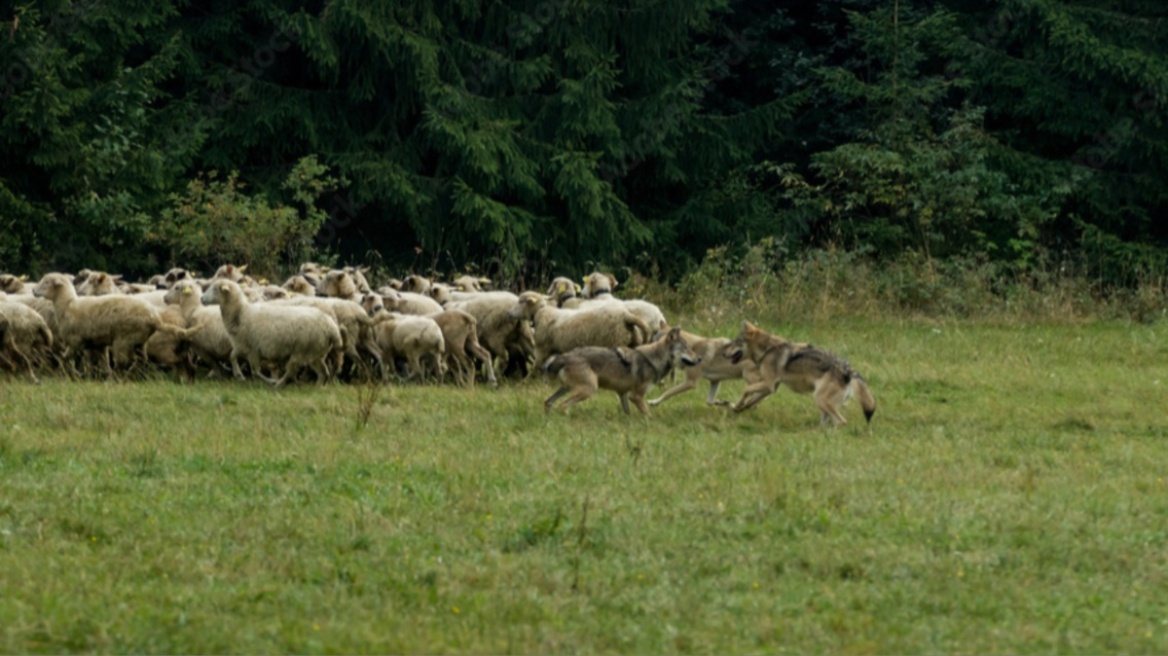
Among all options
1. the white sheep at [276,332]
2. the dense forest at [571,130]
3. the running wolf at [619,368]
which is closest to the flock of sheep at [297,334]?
the white sheep at [276,332]

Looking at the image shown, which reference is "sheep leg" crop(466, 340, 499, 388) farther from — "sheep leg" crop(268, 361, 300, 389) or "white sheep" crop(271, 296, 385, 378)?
"sheep leg" crop(268, 361, 300, 389)

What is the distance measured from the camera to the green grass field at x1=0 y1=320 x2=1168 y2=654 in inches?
324

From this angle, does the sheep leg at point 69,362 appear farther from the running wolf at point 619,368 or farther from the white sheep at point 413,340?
the running wolf at point 619,368

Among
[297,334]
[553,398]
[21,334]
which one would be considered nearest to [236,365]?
[297,334]

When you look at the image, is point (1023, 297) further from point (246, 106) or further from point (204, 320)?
point (246, 106)

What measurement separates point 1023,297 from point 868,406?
11.6 m

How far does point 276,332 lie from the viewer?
16453 millimetres

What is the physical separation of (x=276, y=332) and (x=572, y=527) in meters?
7.14

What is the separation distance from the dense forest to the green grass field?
13.8 metres

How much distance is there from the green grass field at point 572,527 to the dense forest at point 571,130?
543 inches

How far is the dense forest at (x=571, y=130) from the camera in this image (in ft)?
94.5

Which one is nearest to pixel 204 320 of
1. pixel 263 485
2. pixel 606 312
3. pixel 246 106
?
pixel 606 312

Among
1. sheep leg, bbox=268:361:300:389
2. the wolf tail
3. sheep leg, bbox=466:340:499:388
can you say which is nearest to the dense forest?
sheep leg, bbox=466:340:499:388

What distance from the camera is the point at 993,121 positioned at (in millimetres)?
33594
